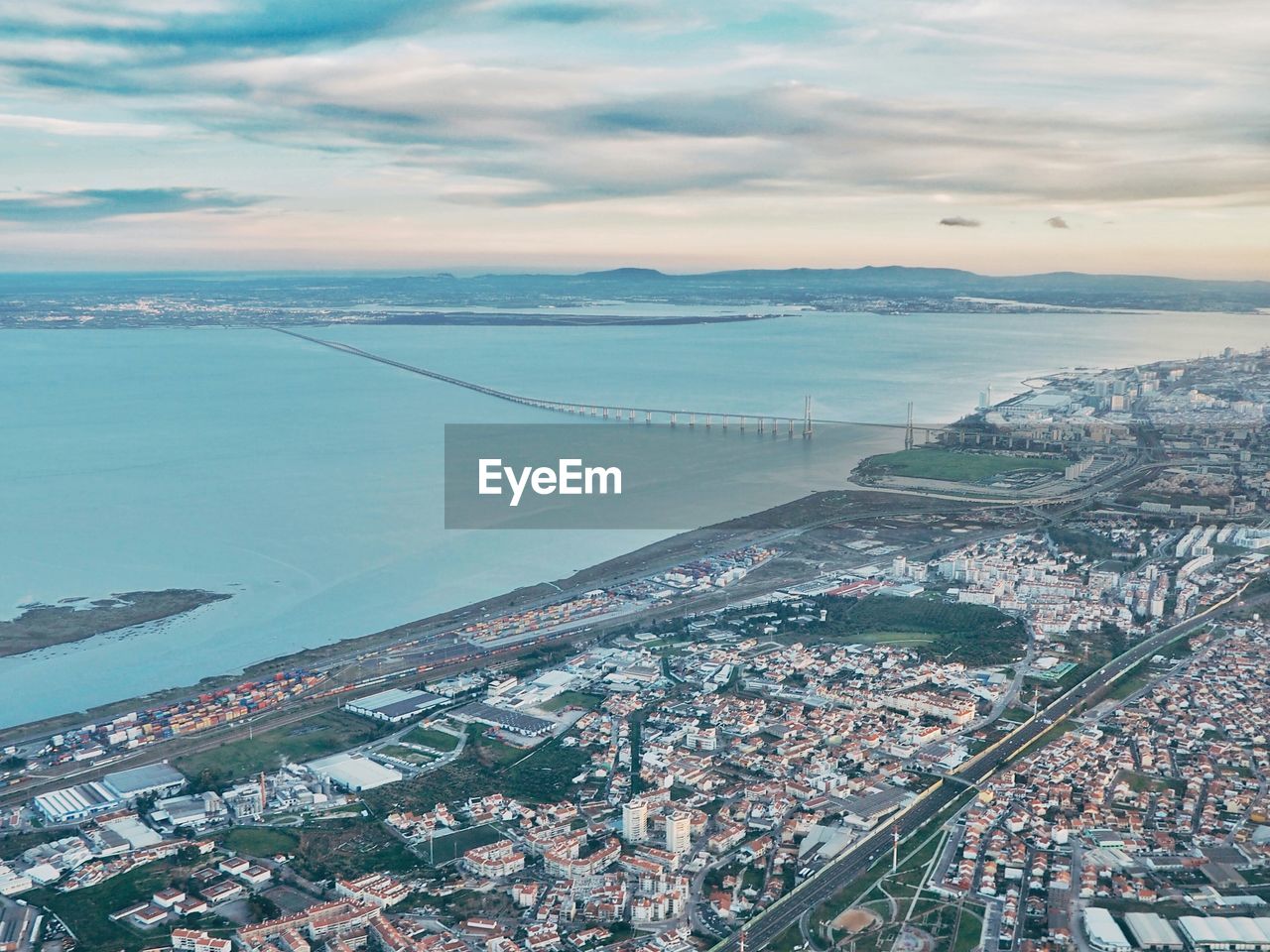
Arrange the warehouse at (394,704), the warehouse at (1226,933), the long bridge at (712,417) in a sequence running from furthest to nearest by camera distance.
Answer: the long bridge at (712,417), the warehouse at (394,704), the warehouse at (1226,933)

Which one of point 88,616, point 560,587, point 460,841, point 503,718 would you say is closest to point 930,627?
point 560,587

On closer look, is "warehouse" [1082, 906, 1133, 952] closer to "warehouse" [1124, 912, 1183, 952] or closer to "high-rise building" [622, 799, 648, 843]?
"warehouse" [1124, 912, 1183, 952]

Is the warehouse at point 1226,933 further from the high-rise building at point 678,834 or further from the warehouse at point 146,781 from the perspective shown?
the warehouse at point 146,781

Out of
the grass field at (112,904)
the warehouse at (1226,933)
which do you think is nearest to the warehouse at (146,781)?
the grass field at (112,904)

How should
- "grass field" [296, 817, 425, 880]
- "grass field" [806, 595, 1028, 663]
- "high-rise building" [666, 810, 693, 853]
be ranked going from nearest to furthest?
"grass field" [296, 817, 425, 880]
"high-rise building" [666, 810, 693, 853]
"grass field" [806, 595, 1028, 663]

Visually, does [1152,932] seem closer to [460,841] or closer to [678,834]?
[678,834]

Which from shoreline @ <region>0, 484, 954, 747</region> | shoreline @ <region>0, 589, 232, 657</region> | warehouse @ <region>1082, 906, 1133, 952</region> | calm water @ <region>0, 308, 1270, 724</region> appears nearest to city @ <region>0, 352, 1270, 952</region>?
warehouse @ <region>1082, 906, 1133, 952</region>
